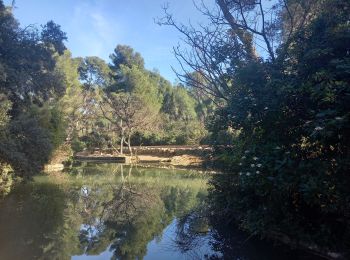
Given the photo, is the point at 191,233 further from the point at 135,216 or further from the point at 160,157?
the point at 160,157

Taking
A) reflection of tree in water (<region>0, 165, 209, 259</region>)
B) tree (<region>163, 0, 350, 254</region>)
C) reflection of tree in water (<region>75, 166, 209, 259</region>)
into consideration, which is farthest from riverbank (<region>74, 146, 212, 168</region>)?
tree (<region>163, 0, 350, 254</region>)

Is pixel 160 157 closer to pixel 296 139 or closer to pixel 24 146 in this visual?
pixel 24 146

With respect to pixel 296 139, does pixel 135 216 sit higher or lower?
lower

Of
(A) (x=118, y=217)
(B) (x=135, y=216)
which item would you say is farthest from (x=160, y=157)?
(A) (x=118, y=217)

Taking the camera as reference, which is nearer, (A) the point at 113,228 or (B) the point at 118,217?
(A) the point at 113,228

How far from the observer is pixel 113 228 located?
26.5ft

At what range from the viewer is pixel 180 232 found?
25.1ft

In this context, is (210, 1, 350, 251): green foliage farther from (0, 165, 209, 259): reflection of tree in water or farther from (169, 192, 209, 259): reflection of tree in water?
(0, 165, 209, 259): reflection of tree in water

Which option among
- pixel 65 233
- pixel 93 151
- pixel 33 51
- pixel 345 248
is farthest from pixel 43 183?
pixel 93 151

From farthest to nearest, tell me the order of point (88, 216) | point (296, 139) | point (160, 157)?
1. point (160, 157)
2. point (88, 216)
3. point (296, 139)

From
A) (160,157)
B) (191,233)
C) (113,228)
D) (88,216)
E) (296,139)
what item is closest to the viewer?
(296,139)

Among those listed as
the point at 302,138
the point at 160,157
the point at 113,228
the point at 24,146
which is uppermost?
the point at 302,138

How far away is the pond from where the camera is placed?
6398 mm

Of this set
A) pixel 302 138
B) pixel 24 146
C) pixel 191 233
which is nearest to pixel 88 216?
pixel 191 233
